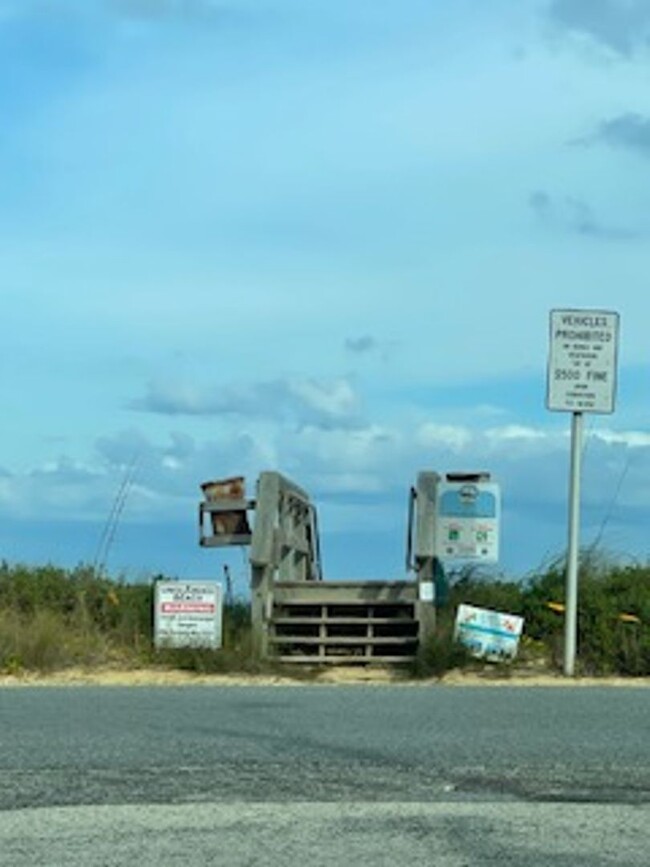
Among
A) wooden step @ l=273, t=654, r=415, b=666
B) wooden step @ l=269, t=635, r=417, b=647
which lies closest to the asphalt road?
wooden step @ l=273, t=654, r=415, b=666

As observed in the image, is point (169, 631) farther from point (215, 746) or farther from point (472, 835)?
point (472, 835)

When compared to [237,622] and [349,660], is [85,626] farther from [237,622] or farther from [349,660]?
[349,660]

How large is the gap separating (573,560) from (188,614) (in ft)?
13.5

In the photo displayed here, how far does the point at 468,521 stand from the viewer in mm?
18906

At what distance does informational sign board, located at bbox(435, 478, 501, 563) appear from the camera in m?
18.9

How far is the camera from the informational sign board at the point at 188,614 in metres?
18.1

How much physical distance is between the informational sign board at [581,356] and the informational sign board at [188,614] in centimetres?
418

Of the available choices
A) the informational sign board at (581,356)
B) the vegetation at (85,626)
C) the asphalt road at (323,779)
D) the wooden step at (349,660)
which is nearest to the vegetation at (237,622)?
the vegetation at (85,626)

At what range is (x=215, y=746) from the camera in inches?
448

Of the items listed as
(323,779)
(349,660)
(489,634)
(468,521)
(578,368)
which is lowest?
(323,779)

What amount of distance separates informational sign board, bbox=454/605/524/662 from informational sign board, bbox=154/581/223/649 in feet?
8.41

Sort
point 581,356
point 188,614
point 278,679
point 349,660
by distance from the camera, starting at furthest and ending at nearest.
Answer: point 349,660
point 188,614
point 581,356
point 278,679

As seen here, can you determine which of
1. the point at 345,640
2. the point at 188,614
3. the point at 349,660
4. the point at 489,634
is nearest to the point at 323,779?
the point at 489,634

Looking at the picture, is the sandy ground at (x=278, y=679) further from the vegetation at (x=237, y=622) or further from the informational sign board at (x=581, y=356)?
the informational sign board at (x=581, y=356)
